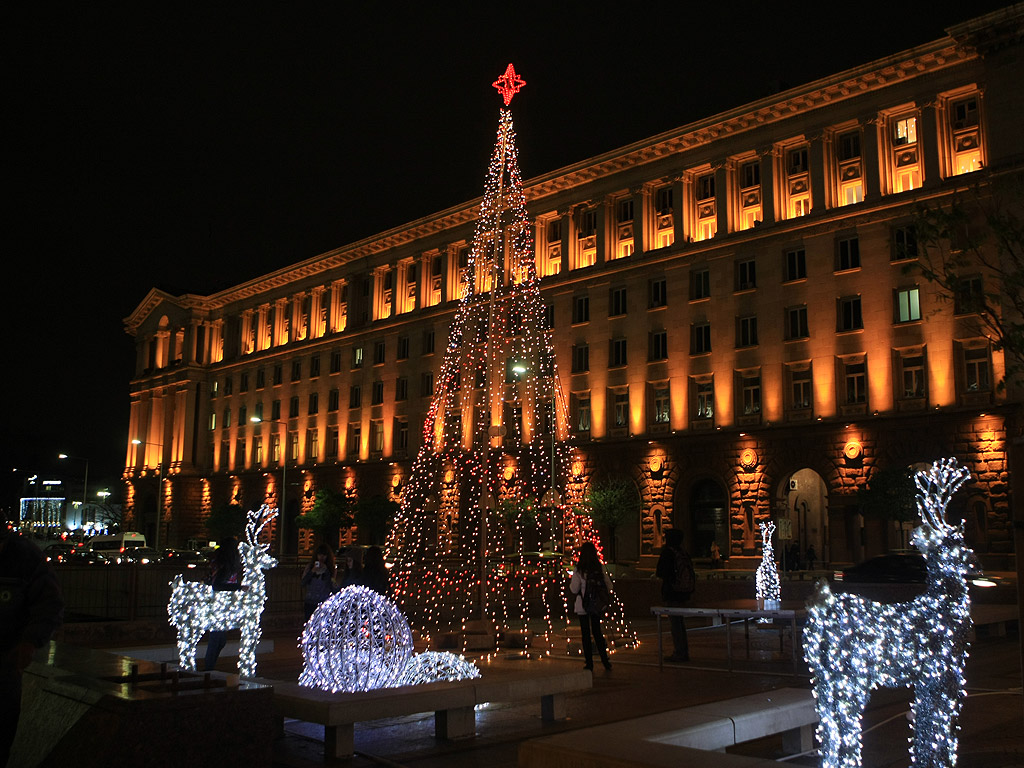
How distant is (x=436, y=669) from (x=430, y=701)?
66.7 inches

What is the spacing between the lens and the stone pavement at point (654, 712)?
327 inches

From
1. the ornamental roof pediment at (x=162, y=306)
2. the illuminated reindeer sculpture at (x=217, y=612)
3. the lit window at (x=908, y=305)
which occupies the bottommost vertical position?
the illuminated reindeer sculpture at (x=217, y=612)

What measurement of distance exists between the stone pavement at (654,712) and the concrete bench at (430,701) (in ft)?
0.62

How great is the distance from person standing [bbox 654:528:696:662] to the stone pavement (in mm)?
421

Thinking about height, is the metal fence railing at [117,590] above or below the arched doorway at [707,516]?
below

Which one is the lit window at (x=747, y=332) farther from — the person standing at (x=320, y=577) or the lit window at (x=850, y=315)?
the person standing at (x=320, y=577)

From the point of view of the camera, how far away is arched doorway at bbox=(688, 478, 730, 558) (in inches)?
1604

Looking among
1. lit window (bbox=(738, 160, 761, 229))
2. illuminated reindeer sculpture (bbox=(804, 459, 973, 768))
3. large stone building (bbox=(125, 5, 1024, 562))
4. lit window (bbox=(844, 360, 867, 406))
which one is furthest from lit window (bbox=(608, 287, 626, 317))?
illuminated reindeer sculpture (bbox=(804, 459, 973, 768))

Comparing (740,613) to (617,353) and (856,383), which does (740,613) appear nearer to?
(856,383)

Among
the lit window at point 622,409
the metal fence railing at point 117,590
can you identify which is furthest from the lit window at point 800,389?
the metal fence railing at point 117,590

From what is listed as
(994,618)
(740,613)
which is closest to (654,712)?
(740,613)

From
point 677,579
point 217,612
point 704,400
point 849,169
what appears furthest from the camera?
point 704,400

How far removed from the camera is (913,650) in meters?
6.58

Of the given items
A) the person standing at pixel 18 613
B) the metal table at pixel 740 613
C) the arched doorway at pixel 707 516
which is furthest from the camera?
the arched doorway at pixel 707 516
